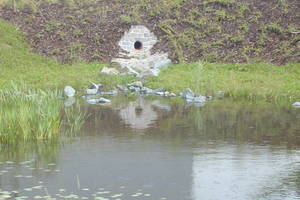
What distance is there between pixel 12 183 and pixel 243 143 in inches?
207

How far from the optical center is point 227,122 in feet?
54.4

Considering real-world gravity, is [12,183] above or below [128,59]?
below

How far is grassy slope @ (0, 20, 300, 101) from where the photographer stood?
2134 cm

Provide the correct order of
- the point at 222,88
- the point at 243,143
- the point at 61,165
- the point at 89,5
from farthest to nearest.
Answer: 1. the point at 89,5
2. the point at 222,88
3. the point at 243,143
4. the point at 61,165

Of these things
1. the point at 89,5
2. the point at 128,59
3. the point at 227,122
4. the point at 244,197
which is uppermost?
the point at 89,5

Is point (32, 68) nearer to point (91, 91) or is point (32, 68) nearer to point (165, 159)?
point (91, 91)

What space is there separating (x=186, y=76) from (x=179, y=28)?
16.5ft

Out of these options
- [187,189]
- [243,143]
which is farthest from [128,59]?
[187,189]

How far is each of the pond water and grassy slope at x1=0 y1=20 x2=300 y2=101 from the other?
3.20 metres

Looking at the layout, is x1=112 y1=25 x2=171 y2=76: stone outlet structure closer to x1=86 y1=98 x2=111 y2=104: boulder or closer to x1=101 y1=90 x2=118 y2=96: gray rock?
x1=101 y1=90 x2=118 y2=96: gray rock

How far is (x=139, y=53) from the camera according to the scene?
2703 cm

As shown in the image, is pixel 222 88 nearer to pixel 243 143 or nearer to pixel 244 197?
pixel 243 143

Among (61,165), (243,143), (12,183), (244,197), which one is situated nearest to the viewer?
(244,197)

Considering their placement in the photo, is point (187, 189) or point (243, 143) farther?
point (243, 143)
